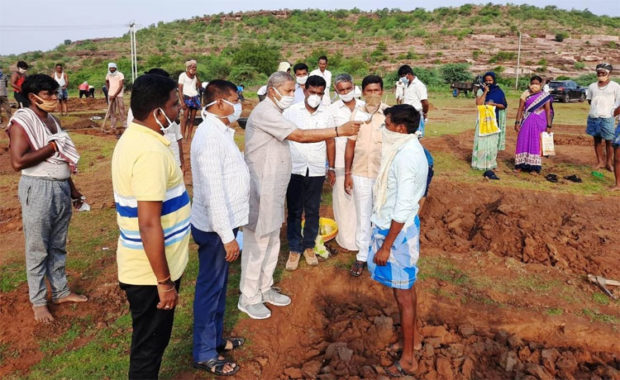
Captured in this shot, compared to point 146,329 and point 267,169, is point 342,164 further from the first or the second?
point 146,329

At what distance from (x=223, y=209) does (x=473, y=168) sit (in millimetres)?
6932

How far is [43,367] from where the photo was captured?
10.2ft

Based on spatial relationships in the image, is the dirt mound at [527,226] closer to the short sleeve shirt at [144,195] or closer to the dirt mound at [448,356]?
the dirt mound at [448,356]

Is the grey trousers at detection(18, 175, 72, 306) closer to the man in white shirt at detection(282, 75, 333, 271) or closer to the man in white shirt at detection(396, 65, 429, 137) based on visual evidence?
the man in white shirt at detection(282, 75, 333, 271)

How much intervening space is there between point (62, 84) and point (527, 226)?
1407 centimetres

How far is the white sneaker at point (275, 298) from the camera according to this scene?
12.9ft

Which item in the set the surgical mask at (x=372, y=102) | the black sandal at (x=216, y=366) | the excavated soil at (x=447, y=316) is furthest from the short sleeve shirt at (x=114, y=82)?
the black sandal at (x=216, y=366)

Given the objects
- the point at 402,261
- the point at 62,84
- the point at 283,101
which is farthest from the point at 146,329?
the point at 62,84

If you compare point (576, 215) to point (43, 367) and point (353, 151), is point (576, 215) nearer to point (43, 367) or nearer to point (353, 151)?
point (353, 151)

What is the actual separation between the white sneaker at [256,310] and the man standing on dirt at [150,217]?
1301 millimetres

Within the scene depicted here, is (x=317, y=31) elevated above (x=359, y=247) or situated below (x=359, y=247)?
above

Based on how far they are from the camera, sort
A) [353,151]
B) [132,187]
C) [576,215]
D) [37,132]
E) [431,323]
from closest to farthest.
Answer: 1. [132,187]
2. [37,132]
3. [431,323]
4. [353,151]
5. [576,215]

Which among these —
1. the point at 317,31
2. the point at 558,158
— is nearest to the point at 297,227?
the point at 558,158

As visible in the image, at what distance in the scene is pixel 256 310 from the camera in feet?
12.3
